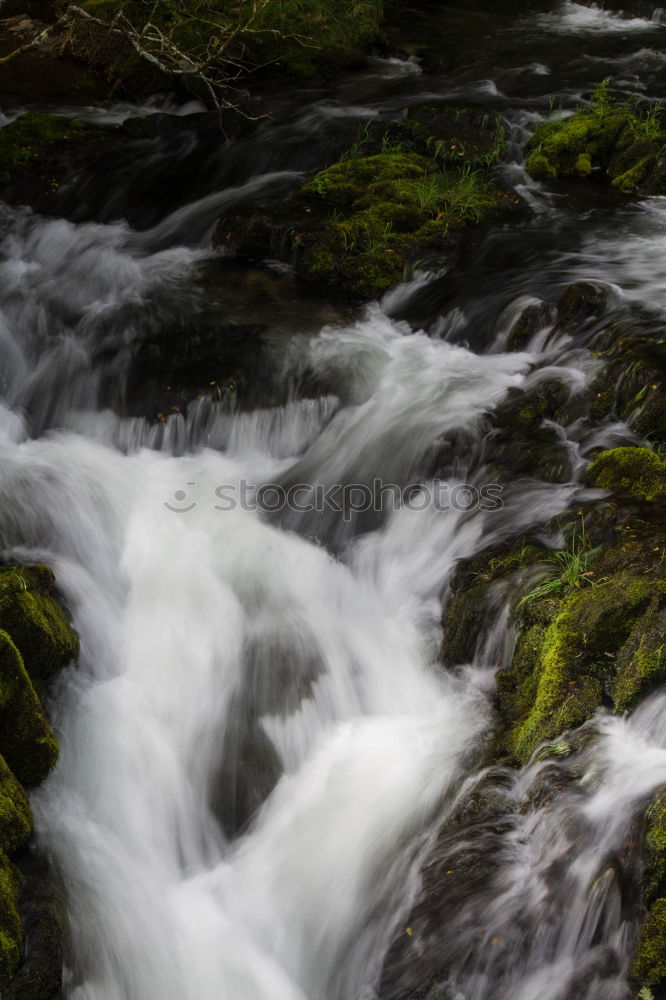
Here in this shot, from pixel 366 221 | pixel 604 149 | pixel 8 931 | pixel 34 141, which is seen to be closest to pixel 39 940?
pixel 8 931

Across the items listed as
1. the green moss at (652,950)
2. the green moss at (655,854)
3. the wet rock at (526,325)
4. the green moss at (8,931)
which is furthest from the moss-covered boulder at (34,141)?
the green moss at (652,950)

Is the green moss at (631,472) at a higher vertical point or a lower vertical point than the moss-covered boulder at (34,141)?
lower

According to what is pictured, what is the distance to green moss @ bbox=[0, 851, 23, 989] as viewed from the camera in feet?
10.8

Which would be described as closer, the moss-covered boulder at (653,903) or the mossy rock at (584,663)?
the moss-covered boulder at (653,903)

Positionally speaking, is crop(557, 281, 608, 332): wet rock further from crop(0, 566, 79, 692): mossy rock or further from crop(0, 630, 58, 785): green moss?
crop(0, 630, 58, 785): green moss

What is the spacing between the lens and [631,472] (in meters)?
5.59

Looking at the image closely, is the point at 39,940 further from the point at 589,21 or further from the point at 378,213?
the point at 589,21

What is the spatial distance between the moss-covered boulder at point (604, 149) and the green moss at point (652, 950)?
26.7 ft

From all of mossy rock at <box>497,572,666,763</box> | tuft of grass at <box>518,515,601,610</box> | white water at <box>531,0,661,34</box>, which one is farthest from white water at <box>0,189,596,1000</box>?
white water at <box>531,0,661,34</box>

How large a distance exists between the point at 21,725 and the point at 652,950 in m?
2.79

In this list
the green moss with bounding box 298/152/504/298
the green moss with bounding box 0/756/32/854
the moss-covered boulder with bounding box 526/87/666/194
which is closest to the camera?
the green moss with bounding box 0/756/32/854

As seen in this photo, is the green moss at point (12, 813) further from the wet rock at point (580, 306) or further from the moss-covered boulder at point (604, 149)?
the moss-covered boulder at point (604, 149)

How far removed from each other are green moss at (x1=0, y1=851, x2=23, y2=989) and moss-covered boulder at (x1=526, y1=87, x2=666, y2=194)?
29.0 ft

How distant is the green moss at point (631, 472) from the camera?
5465 millimetres
